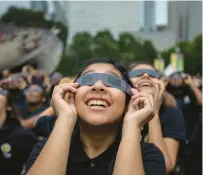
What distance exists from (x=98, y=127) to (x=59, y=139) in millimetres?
259

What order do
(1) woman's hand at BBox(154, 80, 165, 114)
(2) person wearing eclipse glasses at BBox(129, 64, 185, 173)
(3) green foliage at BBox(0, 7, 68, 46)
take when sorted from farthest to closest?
1. (3) green foliage at BBox(0, 7, 68, 46)
2. (1) woman's hand at BBox(154, 80, 165, 114)
3. (2) person wearing eclipse glasses at BBox(129, 64, 185, 173)

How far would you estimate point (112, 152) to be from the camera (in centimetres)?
242

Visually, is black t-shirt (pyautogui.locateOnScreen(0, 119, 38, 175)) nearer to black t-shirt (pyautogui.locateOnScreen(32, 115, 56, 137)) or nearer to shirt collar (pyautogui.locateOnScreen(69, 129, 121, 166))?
black t-shirt (pyautogui.locateOnScreen(32, 115, 56, 137))

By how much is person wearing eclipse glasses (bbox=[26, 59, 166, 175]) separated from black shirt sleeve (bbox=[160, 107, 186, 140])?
1126 millimetres

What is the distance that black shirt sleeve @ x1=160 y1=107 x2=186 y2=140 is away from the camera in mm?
3568

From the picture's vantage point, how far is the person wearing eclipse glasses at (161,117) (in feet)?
11.1

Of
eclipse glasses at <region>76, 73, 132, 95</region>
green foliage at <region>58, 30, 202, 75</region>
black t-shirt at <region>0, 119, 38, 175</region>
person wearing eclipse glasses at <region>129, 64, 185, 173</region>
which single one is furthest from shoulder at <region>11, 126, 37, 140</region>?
green foliage at <region>58, 30, 202, 75</region>

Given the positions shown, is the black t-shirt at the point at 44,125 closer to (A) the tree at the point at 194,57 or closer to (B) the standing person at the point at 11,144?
(B) the standing person at the point at 11,144

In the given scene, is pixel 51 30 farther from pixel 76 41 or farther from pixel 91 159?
pixel 76 41

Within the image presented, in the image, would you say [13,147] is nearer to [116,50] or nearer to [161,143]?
[161,143]

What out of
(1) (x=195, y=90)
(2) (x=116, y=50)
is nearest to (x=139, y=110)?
(1) (x=195, y=90)

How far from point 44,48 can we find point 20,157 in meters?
24.8

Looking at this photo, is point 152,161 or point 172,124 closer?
point 152,161

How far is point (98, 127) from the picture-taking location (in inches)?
93.8
